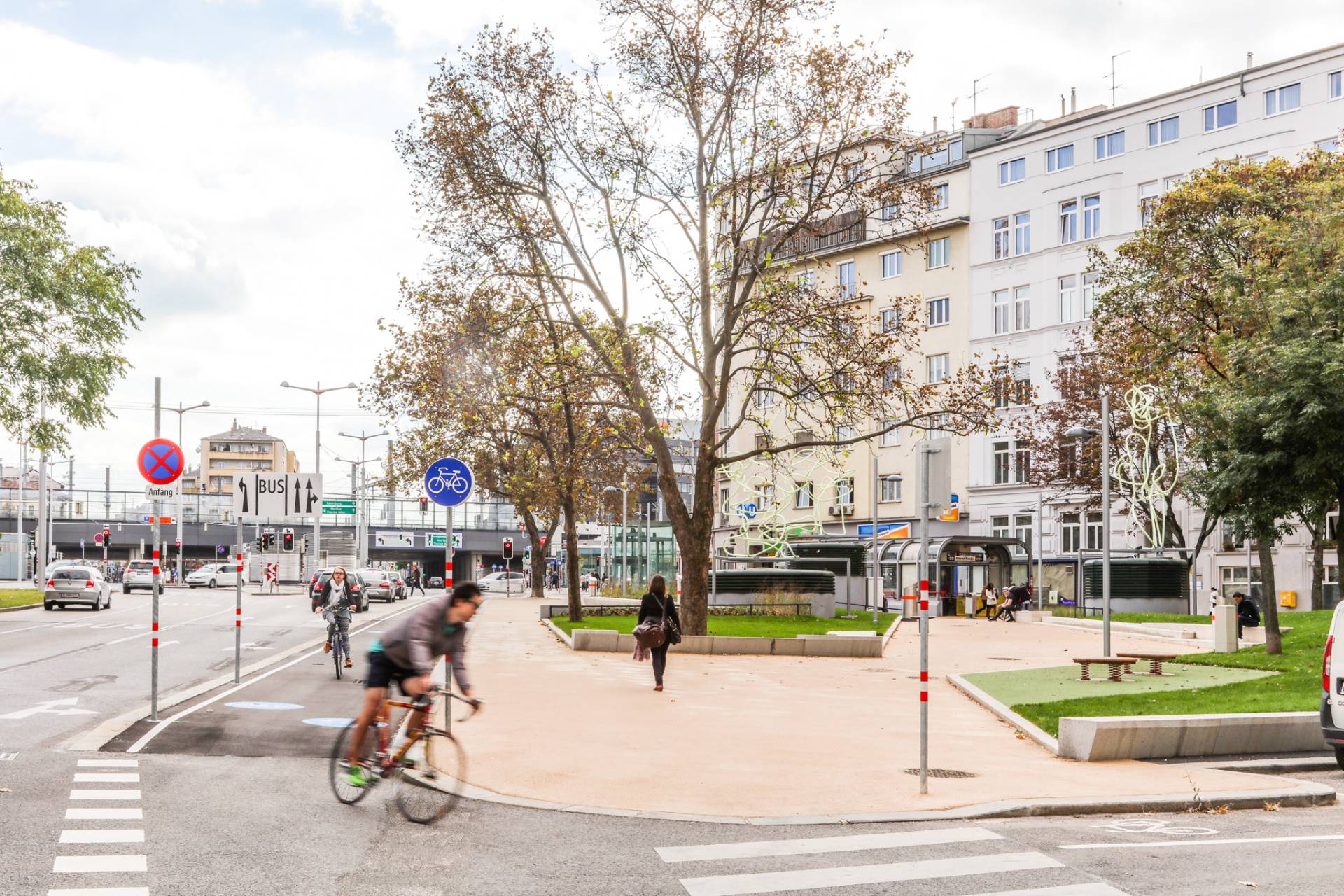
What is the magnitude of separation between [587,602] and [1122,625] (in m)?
16.9

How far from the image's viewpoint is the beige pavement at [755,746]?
11.3 meters

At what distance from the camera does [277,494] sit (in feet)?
82.9

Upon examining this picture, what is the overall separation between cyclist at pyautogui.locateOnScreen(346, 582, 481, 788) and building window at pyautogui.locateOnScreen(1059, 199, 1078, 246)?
57872 millimetres

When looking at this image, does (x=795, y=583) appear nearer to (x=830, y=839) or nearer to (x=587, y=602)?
(x=587, y=602)

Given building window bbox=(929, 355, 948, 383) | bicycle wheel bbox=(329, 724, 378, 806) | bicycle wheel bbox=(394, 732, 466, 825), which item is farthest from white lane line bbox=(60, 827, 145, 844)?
building window bbox=(929, 355, 948, 383)

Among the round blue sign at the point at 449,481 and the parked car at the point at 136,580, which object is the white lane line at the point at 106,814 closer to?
the round blue sign at the point at 449,481

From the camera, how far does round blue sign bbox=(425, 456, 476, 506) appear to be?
15914mm

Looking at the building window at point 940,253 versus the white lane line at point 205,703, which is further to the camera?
the building window at point 940,253

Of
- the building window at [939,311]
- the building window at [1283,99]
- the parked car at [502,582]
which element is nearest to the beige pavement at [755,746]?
the building window at [1283,99]

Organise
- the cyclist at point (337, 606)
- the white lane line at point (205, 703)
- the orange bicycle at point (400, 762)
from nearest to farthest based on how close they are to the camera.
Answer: the orange bicycle at point (400, 762) < the white lane line at point (205, 703) < the cyclist at point (337, 606)

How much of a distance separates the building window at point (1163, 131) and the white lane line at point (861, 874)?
56.2 m

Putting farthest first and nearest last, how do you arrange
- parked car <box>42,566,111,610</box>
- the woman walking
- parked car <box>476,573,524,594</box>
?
1. parked car <box>476,573,524,594</box>
2. parked car <box>42,566,111,610</box>
3. the woman walking

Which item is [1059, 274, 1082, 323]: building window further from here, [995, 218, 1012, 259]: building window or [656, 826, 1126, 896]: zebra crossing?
[656, 826, 1126, 896]: zebra crossing

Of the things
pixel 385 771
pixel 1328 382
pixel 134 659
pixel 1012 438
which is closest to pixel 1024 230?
pixel 1012 438
